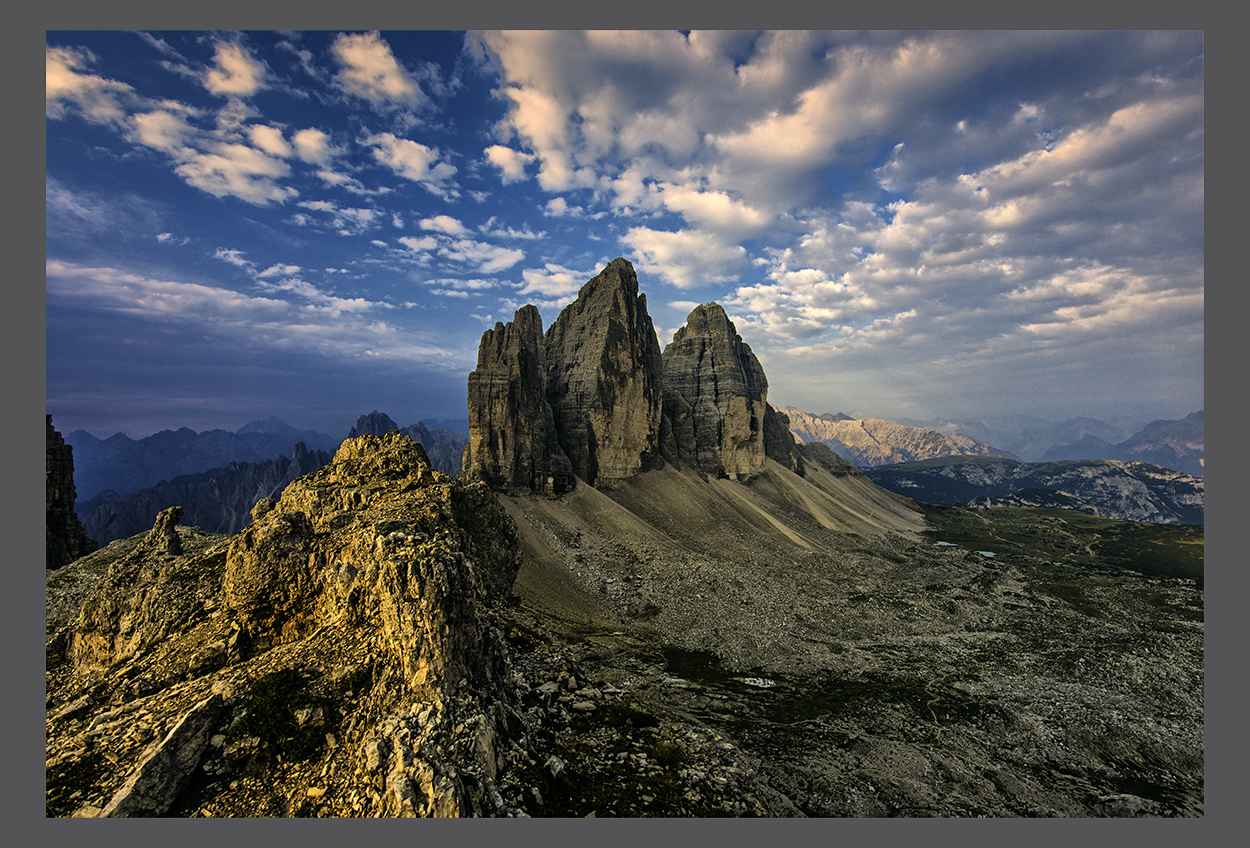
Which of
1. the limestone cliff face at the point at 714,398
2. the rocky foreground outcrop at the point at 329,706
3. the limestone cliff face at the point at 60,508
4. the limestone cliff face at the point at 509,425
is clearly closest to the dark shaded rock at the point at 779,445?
the limestone cliff face at the point at 714,398

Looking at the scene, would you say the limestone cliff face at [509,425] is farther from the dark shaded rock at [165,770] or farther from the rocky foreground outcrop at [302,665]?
the dark shaded rock at [165,770]

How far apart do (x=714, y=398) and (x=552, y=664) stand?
4015 inches

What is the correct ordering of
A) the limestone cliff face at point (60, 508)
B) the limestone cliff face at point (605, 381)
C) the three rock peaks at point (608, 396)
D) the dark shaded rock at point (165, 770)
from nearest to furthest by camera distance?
the dark shaded rock at point (165, 770), the limestone cliff face at point (60, 508), the three rock peaks at point (608, 396), the limestone cliff face at point (605, 381)

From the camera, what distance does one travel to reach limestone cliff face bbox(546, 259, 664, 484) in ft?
286

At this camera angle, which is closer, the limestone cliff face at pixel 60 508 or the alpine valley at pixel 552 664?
the alpine valley at pixel 552 664

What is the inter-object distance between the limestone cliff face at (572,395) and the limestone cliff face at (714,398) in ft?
54.8

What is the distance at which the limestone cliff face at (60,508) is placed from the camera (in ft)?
152

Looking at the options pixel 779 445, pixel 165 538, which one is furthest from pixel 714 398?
pixel 165 538

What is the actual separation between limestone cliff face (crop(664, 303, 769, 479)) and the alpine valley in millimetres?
34063

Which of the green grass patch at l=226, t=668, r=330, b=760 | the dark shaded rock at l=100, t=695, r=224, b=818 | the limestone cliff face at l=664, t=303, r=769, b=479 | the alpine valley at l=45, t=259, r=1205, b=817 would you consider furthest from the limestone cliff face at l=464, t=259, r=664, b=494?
the dark shaded rock at l=100, t=695, r=224, b=818

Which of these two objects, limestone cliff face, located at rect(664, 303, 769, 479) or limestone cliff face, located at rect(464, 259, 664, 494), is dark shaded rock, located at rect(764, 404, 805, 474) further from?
limestone cliff face, located at rect(464, 259, 664, 494)

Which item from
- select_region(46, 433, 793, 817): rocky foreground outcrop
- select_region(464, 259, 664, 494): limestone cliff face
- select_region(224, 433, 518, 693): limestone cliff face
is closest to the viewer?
select_region(46, 433, 793, 817): rocky foreground outcrop

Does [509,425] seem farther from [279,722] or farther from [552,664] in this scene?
[279,722]

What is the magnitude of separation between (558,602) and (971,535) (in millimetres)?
130625
